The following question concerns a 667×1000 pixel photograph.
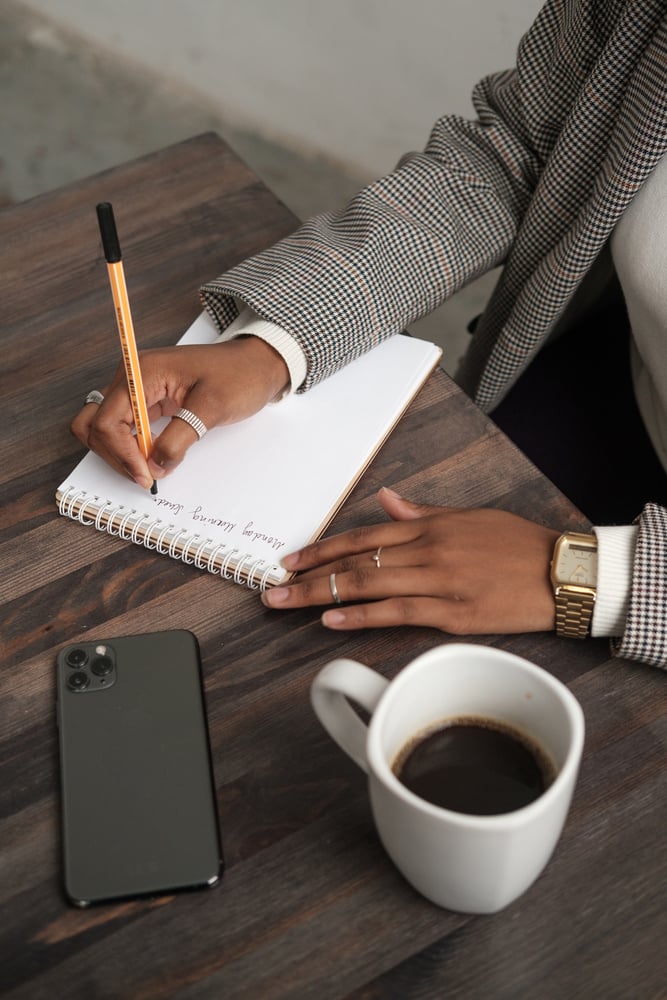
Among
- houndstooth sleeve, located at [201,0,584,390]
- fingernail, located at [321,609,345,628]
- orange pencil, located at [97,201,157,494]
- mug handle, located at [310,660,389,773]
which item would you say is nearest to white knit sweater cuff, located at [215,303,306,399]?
houndstooth sleeve, located at [201,0,584,390]

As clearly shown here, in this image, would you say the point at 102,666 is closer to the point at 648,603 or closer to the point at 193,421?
the point at 193,421

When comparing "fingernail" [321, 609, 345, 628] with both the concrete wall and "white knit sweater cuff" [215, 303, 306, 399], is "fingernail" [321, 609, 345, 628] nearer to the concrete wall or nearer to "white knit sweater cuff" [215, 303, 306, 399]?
"white knit sweater cuff" [215, 303, 306, 399]

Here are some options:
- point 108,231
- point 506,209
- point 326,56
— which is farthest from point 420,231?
point 326,56

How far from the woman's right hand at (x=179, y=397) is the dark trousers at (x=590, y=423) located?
38 centimetres

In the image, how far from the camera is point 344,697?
57cm

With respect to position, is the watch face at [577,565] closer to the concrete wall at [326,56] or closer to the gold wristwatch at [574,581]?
the gold wristwatch at [574,581]

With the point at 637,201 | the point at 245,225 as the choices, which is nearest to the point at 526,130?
the point at 637,201

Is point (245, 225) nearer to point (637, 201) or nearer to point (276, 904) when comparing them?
point (637, 201)

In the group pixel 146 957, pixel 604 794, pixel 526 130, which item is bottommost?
pixel 146 957

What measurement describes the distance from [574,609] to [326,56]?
224 centimetres

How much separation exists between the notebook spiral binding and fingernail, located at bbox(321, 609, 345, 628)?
55 millimetres

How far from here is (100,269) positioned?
95 cm

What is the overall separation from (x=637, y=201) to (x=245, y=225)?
1.28 ft

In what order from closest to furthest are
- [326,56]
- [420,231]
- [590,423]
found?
[420,231], [590,423], [326,56]
